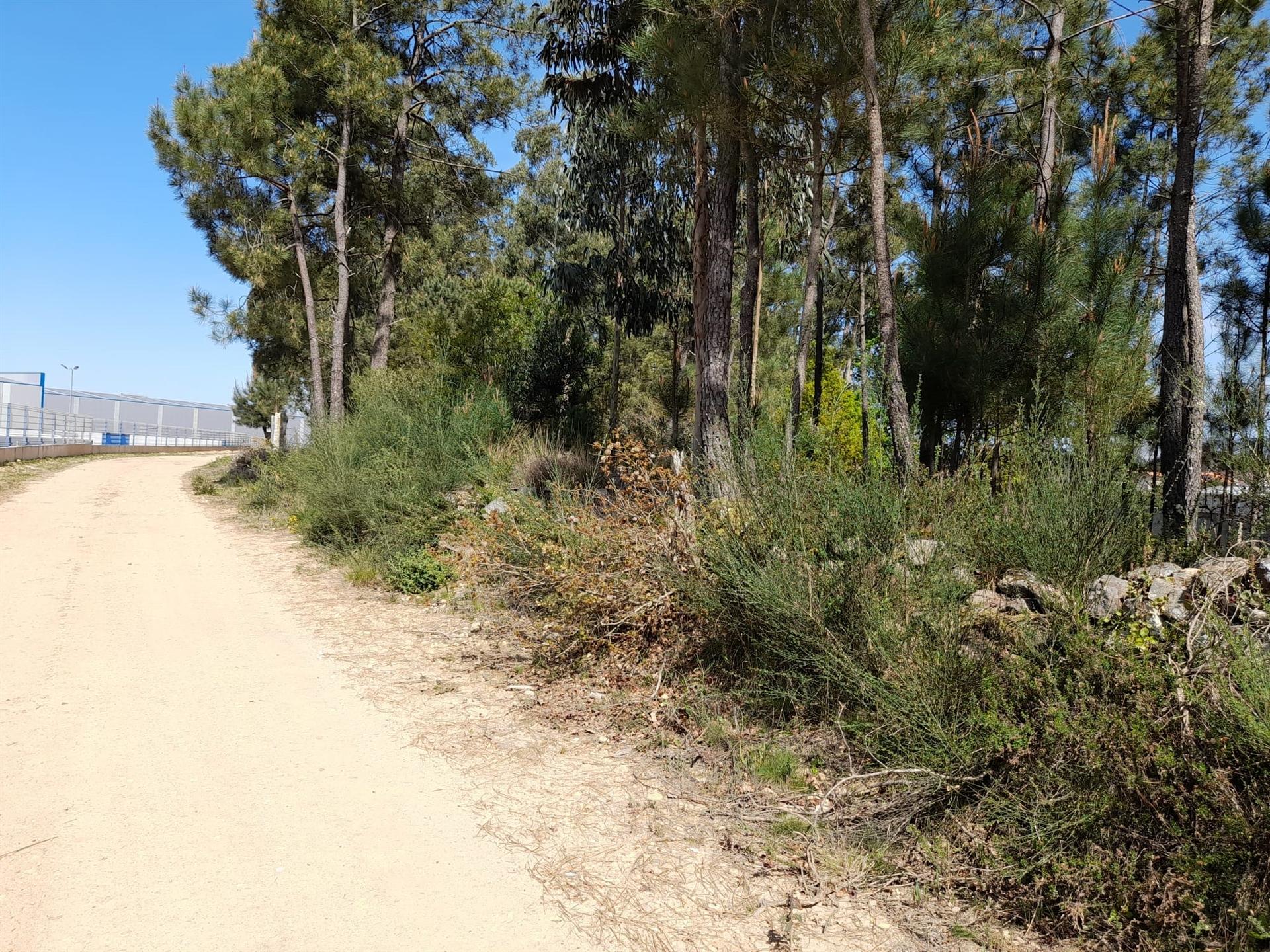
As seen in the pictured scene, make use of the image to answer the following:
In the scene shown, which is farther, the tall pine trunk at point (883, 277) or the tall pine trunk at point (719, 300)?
the tall pine trunk at point (719, 300)

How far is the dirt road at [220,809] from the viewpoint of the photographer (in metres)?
2.66

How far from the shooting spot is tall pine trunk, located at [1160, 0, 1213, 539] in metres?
5.65

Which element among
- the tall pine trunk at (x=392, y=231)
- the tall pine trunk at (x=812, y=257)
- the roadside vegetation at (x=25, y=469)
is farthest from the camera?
the tall pine trunk at (x=392, y=231)

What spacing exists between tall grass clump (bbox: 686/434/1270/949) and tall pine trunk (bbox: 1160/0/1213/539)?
3.46 feet

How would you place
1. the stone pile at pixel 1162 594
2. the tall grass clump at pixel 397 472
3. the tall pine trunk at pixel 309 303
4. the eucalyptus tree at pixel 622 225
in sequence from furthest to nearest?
the tall pine trunk at pixel 309 303 < the eucalyptus tree at pixel 622 225 < the tall grass clump at pixel 397 472 < the stone pile at pixel 1162 594

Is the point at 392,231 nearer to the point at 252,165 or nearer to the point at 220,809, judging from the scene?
the point at 252,165

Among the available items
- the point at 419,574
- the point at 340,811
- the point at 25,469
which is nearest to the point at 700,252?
the point at 419,574

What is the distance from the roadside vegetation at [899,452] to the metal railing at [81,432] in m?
17.9

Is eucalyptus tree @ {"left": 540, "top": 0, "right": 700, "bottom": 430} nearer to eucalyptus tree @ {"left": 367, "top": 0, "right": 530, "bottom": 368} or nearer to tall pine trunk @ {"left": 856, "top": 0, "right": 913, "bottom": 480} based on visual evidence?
eucalyptus tree @ {"left": 367, "top": 0, "right": 530, "bottom": 368}

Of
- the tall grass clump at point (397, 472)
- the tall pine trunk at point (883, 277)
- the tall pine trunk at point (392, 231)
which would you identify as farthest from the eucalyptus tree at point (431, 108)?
the tall pine trunk at point (883, 277)

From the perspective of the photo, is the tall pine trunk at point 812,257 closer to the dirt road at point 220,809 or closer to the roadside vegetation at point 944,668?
the roadside vegetation at point 944,668

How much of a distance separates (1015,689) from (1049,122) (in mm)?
8645

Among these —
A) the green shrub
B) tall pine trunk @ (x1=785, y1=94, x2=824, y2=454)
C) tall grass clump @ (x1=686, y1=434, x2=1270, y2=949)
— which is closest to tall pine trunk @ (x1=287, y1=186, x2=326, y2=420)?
the green shrub

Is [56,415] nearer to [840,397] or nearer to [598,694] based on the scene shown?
[840,397]
